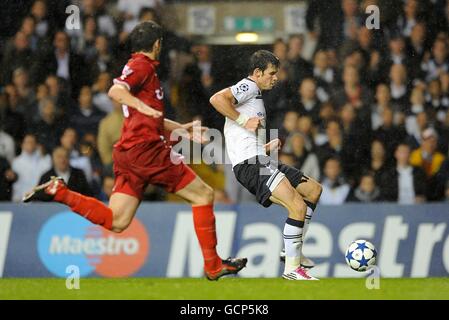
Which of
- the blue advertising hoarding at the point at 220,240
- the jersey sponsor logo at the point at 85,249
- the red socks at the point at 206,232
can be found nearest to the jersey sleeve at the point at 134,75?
the red socks at the point at 206,232

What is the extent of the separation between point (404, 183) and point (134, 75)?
559 cm

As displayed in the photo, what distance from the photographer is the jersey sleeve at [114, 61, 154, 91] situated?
8883 millimetres

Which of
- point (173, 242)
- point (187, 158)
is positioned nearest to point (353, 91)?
point (187, 158)

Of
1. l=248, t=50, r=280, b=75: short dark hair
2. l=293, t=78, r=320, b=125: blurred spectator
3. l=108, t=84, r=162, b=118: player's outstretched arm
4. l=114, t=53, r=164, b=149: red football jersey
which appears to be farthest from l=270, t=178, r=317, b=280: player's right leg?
l=293, t=78, r=320, b=125: blurred spectator

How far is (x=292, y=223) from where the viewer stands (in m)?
9.65

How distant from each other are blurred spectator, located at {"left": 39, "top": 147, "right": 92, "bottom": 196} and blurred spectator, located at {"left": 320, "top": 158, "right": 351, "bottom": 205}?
9.08 ft

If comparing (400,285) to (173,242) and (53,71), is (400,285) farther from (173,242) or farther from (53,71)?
(53,71)

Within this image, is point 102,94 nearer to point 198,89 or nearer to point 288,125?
point 198,89

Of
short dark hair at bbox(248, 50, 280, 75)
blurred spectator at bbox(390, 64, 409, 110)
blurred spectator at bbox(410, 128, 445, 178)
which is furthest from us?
blurred spectator at bbox(390, 64, 409, 110)

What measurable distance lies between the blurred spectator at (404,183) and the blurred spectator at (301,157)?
2.67ft

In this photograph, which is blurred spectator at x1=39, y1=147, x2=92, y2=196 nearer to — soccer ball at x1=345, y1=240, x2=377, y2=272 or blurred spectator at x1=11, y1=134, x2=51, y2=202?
blurred spectator at x1=11, y1=134, x2=51, y2=202

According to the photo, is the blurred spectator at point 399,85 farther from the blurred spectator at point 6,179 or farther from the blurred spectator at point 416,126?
the blurred spectator at point 6,179

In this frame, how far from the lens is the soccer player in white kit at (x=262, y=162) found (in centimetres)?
959

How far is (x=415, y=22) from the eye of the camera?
15117 millimetres
